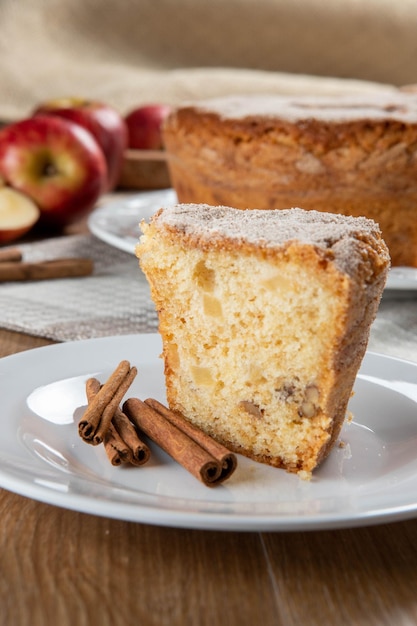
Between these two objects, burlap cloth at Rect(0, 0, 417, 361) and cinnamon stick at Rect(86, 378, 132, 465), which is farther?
burlap cloth at Rect(0, 0, 417, 361)

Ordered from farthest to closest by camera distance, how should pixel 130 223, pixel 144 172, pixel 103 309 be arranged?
pixel 144 172
pixel 130 223
pixel 103 309

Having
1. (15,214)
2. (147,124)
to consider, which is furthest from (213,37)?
(15,214)

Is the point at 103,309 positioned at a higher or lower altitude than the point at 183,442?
lower

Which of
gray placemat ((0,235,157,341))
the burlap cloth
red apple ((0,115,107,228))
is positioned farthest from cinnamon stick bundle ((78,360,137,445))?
the burlap cloth

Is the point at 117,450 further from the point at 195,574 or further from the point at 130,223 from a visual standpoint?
the point at 130,223

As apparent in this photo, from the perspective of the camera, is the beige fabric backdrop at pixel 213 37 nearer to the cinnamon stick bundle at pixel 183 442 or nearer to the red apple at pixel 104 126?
the red apple at pixel 104 126

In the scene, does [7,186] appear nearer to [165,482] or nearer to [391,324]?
[391,324]

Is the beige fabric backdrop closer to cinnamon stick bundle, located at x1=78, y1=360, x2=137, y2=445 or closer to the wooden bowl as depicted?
the wooden bowl

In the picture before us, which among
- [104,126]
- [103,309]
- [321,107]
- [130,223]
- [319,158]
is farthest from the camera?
[104,126]
